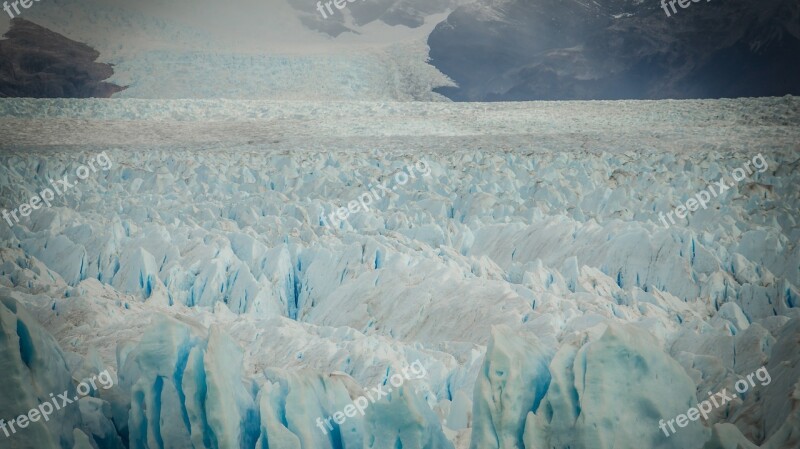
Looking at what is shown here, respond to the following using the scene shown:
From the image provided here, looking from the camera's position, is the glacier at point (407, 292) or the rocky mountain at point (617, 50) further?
the rocky mountain at point (617, 50)

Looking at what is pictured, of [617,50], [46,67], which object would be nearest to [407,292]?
[617,50]

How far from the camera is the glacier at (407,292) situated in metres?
2.38

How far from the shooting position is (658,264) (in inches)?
197

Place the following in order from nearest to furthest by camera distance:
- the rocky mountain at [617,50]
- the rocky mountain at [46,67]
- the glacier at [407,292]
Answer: the glacier at [407,292] < the rocky mountain at [46,67] < the rocky mountain at [617,50]

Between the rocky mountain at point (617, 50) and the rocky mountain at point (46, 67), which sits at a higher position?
the rocky mountain at point (617, 50)

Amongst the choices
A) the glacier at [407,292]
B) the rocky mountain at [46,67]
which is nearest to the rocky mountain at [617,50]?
the glacier at [407,292]

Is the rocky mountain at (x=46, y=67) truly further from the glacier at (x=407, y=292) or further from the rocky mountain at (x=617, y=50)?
the rocky mountain at (x=617, y=50)

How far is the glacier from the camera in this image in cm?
238

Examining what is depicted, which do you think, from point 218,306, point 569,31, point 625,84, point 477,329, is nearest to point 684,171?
point 477,329

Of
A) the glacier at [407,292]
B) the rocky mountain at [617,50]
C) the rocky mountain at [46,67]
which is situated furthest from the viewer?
the rocky mountain at [617,50]

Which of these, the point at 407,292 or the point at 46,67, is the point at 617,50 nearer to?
the point at 46,67

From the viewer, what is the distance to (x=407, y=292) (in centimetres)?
454

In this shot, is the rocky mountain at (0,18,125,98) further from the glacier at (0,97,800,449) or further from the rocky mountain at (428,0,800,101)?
the rocky mountain at (428,0,800,101)

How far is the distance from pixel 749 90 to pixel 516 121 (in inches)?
480
